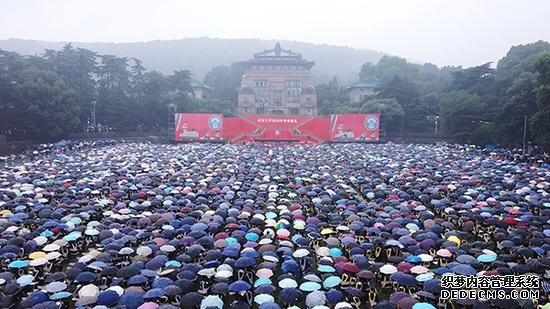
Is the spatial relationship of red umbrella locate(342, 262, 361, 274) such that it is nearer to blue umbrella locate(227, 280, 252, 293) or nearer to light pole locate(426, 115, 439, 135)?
blue umbrella locate(227, 280, 252, 293)

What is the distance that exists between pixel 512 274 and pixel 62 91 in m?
39.8

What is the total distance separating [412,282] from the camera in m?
9.59

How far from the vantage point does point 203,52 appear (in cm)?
16975

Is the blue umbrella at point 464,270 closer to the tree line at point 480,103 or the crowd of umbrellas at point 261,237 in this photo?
the crowd of umbrellas at point 261,237

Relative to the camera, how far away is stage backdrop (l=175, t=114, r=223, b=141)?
46.6 m

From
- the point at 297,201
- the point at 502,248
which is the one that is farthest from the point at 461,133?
the point at 502,248

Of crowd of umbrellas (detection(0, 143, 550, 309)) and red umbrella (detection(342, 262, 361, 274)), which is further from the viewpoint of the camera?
red umbrella (detection(342, 262, 361, 274))

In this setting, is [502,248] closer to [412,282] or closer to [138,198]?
[412,282]

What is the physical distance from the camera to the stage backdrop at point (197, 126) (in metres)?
46.6

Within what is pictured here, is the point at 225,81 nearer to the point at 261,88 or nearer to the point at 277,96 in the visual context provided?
the point at 261,88

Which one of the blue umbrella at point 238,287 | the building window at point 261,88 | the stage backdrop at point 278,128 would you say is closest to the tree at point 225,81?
the building window at point 261,88

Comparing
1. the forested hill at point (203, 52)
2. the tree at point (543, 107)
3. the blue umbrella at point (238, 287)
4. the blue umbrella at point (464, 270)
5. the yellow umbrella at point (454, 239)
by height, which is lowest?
the blue umbrella at point (238, 287)

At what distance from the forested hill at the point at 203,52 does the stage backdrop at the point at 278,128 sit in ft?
309

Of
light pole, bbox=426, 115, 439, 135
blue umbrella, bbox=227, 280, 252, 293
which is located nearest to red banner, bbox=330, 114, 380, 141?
light pole, bbox=426, 115, 439, 135
